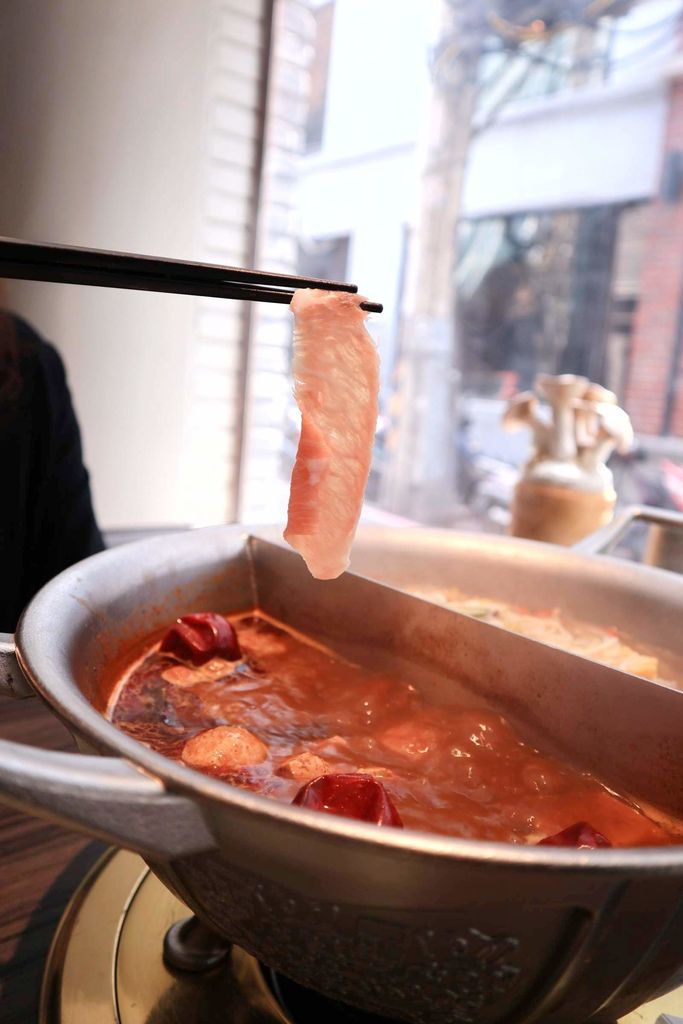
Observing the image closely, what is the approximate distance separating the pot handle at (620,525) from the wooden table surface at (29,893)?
869mm

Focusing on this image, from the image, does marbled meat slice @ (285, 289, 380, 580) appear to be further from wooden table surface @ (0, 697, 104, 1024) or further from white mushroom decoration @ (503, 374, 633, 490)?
white mushroom decoration @ (503, 374, 633, 490)

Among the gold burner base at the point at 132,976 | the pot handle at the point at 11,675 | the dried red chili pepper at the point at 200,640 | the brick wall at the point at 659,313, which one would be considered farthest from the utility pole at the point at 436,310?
the pot handle at the point at 11,675

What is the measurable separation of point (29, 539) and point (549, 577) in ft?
4.38

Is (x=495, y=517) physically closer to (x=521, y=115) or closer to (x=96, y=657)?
(x=521, y=115)

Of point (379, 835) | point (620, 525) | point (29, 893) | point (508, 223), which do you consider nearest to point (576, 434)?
point (620, 525)

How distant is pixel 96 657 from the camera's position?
0.86 metres

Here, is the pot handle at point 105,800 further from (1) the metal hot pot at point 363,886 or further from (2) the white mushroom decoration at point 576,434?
(2) the white mushroom decoration at point 576,434

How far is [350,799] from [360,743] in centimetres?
27

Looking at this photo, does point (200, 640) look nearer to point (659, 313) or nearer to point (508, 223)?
point (659, 313)

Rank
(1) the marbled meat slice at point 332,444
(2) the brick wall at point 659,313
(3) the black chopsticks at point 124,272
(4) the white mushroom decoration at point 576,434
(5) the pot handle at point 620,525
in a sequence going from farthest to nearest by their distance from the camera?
(2) the brick wall at point 659,313, (4) the white mushroom decoration at point 576,434, (5) the pot handle at point 620,525, (1) the marbled meat slice at point 332,444, (3) the black chopsticks at point 124,272

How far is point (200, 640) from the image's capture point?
1.01m

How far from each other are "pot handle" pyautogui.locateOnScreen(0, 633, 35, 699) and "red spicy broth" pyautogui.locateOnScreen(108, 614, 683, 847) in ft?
0.67

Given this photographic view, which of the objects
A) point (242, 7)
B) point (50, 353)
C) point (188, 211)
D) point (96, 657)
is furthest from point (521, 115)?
point (96, 657)

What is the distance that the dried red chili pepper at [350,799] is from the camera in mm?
583
